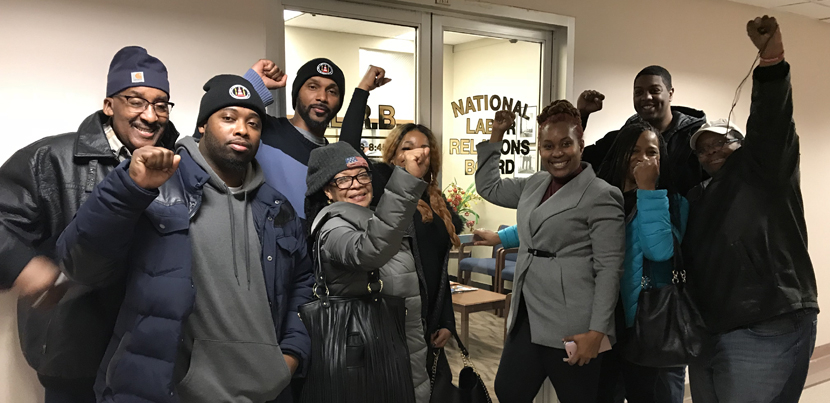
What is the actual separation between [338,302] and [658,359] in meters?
1.27

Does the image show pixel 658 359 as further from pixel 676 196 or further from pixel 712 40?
pixel 712 40

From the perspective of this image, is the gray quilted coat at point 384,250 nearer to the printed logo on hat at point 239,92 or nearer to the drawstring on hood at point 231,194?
the drawstring on hood at point 231,194

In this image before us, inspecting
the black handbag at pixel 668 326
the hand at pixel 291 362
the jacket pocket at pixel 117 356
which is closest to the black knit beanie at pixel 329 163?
the hand at pixel 291 362

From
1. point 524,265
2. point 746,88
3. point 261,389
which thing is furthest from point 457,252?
point 746,88

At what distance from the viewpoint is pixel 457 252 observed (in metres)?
3.05

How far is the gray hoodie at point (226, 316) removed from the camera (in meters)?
1.51

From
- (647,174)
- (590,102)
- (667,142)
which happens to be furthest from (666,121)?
(647,174)

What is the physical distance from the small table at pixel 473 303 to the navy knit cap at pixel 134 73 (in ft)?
6.21

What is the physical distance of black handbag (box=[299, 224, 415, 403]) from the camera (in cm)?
164

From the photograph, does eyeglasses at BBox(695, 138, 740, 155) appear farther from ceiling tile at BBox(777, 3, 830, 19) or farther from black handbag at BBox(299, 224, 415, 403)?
ceiling tile at BBox(777, 3, 830, 19)

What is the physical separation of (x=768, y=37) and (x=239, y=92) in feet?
5.59

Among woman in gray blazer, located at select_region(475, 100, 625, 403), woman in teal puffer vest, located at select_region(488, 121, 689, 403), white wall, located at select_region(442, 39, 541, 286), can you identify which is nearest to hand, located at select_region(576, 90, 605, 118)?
white wall, located at select_region(442, 39, 541, 286)

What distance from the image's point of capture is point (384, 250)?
61.3 inches

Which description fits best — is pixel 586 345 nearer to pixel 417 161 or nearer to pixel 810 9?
pixel 417 161
